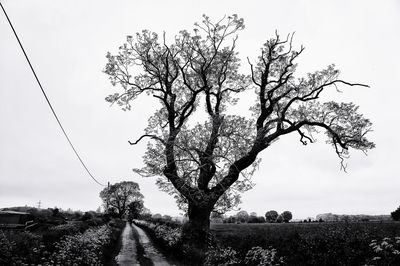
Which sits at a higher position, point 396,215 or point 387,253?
point 387,253

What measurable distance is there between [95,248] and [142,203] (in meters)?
90.5

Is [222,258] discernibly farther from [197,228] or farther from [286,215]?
[286,215]

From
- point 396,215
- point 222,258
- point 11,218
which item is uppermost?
point 11,218

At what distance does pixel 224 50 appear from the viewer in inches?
757

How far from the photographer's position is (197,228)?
17.4 m

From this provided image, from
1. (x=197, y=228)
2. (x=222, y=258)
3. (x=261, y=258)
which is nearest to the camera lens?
(x=261, y=258)

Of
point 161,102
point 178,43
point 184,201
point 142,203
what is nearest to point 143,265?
point 184,201

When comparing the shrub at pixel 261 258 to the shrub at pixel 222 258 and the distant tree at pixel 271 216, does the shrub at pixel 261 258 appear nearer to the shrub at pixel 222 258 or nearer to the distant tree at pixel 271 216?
the shrub at pixel 222 258

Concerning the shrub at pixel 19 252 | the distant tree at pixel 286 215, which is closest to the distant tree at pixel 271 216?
the distant tree at pixel 286 215

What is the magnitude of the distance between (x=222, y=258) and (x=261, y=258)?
295 centimetres

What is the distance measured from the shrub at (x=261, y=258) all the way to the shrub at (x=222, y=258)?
80 cm

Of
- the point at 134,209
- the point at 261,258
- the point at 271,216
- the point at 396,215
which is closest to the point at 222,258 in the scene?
Answer: the point at 261,258

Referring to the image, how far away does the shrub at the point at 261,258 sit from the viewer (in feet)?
29.7

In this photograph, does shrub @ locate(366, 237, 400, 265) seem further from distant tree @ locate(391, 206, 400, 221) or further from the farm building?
distant tree @ locate(391, 206, 400, 221)
